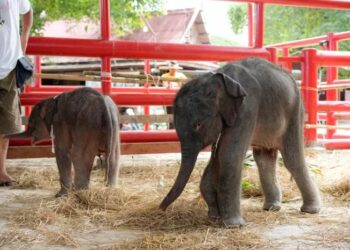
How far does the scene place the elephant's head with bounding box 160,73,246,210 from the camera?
3180mm

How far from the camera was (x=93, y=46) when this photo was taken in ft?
19.9

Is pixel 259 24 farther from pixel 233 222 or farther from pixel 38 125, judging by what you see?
pixel 233 222

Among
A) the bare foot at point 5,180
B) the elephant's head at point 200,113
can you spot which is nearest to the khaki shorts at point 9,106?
the bare foot at point 5,180

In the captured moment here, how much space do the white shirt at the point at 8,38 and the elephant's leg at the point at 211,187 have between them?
2.16m

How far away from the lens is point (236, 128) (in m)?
3.36

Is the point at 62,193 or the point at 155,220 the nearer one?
the point at 155,220

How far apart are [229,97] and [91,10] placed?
10.4 m

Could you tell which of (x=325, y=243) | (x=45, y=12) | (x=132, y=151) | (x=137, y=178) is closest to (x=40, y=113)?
(x=137, y=178)

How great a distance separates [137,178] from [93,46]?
1.62 meters

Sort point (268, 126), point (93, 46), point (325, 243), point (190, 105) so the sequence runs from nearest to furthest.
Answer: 1. point (325, 243)
2. point (190, 105)
3. point (268, 126)
4. point (93, 46)

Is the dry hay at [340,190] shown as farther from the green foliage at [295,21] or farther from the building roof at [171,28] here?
the green foliage at [295,21]

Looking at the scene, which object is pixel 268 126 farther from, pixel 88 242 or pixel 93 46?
pixel 93 46

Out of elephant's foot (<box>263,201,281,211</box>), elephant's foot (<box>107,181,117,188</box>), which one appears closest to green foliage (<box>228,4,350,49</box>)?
elephant's foot (<box>107,181,117,188</box>)

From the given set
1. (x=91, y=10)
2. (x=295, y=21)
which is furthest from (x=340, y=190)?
(x=295, y=21)
